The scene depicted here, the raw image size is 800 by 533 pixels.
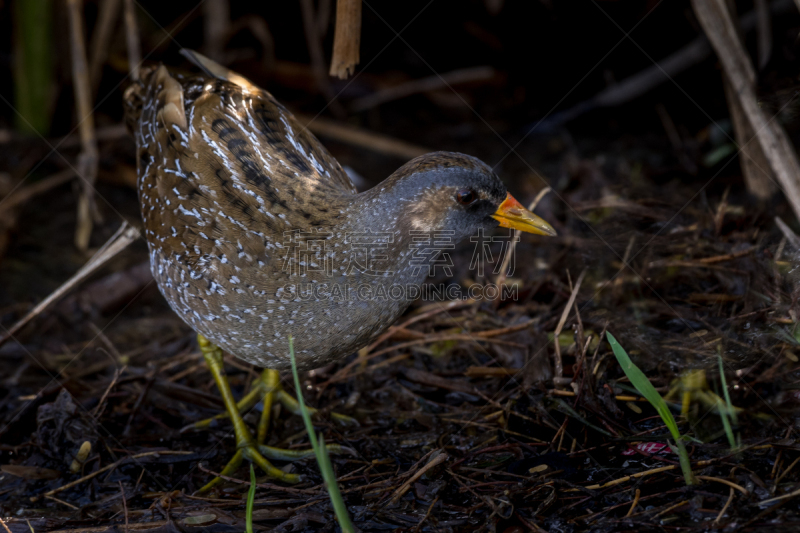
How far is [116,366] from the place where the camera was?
157 inches

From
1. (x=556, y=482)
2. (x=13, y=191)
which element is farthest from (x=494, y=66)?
(x=556, y=482)

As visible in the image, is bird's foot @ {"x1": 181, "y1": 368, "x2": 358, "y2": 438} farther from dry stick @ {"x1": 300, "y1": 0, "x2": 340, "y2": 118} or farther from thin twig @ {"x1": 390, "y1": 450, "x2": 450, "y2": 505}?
dry stick @ {"x1": 300, "y1": 0, "x2": 340, "y2": 118}

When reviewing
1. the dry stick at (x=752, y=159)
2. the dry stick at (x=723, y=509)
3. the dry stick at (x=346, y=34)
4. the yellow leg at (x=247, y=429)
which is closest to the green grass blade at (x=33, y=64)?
the yellow leg at (x=247, y=429)

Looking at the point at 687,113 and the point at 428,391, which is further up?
the point at 687,113

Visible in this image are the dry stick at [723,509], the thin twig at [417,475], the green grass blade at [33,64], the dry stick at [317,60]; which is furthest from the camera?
the dry stick at [317,60]

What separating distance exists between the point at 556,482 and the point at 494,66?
4.73m

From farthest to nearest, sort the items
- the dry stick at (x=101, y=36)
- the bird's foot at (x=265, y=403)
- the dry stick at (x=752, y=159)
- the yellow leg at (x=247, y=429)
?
the dry stick at (x=101, y=36), the dry stick at (x=752, y=159), the bird's foot at (x=265, y=403), the yellow leg at (x=247, y=429)

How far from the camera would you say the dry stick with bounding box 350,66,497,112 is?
6.36 m

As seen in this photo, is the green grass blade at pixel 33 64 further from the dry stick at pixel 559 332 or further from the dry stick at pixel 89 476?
the dry stick at pixel 559 332

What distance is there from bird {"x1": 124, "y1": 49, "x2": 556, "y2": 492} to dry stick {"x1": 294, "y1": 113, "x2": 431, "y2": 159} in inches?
94.6

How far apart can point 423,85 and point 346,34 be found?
3.42 meters

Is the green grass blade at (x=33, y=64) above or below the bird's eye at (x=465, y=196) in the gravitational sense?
above

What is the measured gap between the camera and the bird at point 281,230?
9.47 ft

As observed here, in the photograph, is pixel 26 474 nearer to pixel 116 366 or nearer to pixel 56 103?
pixel 116 366
